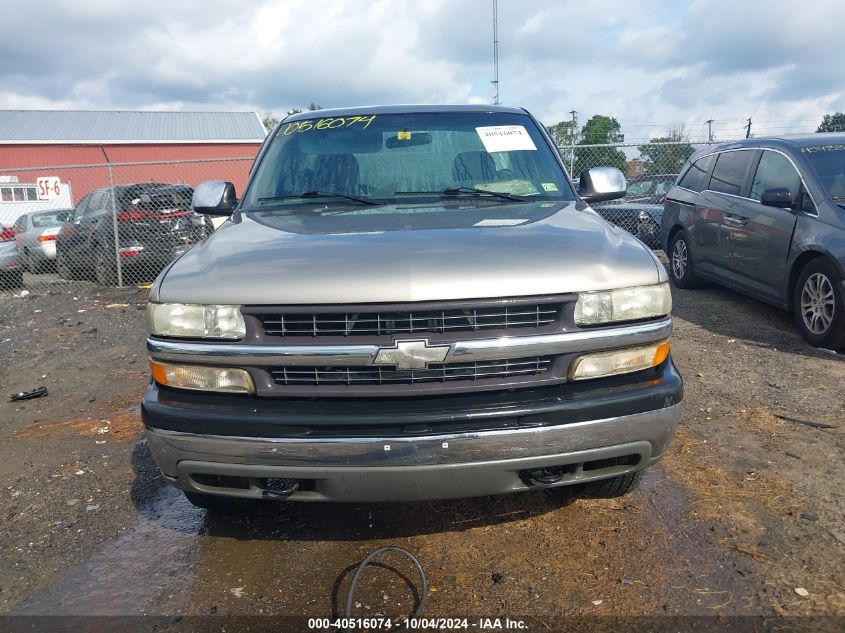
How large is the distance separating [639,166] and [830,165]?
20.6 feet

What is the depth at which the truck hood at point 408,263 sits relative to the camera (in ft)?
7.75

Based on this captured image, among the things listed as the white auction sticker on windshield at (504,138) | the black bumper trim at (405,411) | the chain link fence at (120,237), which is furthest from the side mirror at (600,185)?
the chain link fence at (120,237)

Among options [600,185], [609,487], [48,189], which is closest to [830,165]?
[600,185]

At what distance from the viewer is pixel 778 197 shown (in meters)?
5.91

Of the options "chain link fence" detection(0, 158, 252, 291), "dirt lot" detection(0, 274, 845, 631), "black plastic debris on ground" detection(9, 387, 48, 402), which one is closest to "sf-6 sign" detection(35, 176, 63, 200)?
"chain link fence" detection(0, 158, 252, 291)

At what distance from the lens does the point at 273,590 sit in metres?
2.65

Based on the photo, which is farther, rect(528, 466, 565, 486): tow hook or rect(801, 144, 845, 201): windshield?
rect(801, 144, 845, 201): windshield

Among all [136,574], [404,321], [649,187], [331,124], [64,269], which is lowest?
[136,574]

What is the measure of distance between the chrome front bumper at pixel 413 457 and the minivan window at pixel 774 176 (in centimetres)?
454

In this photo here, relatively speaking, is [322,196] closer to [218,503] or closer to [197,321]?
[197,321]

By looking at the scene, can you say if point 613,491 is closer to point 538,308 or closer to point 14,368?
point 538,308

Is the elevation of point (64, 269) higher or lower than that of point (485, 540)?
higher

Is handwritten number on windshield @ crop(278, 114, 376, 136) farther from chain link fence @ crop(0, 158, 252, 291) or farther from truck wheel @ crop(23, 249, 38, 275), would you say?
truck wheel @ crop(23, 249, 38, 275)

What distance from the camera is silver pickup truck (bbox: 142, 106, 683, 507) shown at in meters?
2.37
